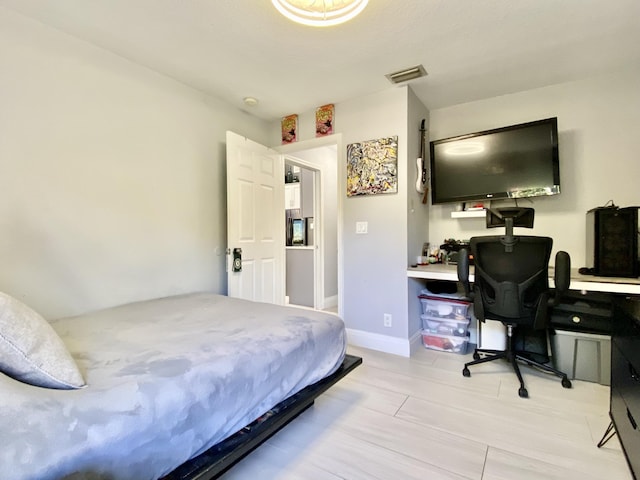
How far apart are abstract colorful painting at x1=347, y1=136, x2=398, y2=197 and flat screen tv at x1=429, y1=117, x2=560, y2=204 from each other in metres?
0.55

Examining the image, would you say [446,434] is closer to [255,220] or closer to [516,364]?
[516,364]

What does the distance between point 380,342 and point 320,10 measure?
265 cm

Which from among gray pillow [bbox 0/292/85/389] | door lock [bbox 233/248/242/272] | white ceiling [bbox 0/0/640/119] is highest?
white ceiling [bbox 0/0/640/119]

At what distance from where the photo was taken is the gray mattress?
0.77 m

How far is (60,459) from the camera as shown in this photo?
2.46ft

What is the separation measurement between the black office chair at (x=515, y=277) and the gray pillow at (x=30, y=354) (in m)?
2.33

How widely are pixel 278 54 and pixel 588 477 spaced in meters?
3.01

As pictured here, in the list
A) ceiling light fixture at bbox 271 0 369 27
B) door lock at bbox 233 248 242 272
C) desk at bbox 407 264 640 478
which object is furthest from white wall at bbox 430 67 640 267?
door lock at bbox 233 248 242 272

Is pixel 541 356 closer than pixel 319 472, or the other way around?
pixel 319 472

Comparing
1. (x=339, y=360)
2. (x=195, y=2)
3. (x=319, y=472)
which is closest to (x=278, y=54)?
(x=195, y=2)

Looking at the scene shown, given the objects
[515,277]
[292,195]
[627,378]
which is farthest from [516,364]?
[292,195]

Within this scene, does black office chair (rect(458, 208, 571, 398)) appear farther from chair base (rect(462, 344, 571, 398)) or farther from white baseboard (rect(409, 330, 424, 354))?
white baseboard (rect(409, 330, 424, 354))

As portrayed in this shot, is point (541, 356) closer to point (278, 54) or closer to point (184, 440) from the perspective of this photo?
point (184, 440)

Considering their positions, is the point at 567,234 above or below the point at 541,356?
above
